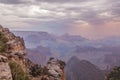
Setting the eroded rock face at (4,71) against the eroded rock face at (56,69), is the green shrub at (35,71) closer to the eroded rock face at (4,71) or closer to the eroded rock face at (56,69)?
the eroded rock face at (56,69)

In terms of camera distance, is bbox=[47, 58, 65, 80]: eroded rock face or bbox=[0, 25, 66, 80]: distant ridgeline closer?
bbox=[0, 25, 66, 80]: distant ridgeline

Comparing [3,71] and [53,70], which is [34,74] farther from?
[3,71]

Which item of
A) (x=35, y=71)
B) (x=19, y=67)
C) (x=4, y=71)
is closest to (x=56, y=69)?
(x=35, y=71)

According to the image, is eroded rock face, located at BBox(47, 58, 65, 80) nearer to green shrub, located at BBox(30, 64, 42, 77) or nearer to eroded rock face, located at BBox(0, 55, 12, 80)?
green shrub, located at BBox(30, 64, 42, 77)

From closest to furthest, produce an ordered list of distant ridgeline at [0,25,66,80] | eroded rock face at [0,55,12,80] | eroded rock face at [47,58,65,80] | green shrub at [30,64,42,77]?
eroded rock face at [0,55,12,80], distant ridgeline at [0,25,66,80], green shrub at [30,64,42,77], eroded rock face at [47,58,65,80]

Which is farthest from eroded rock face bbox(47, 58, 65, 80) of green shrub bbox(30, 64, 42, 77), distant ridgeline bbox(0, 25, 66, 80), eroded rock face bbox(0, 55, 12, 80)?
eroded rock face bbox(0, 55, 12, 80)

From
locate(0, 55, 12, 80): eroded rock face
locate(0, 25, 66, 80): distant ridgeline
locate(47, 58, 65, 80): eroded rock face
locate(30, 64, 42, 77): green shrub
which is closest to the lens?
locate(0, 55, 12, 80): eroded rock face

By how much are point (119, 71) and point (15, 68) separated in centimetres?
12323

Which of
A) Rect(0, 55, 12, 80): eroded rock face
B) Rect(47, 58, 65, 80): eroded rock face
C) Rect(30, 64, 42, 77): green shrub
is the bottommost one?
Rect(47, 58, 65, 80): eroded rock face

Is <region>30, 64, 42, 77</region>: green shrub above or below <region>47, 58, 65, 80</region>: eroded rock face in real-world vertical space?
above

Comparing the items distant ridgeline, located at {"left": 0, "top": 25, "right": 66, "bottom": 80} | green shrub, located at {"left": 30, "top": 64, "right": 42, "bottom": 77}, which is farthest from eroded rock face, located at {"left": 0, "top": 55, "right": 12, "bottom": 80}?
green shrub, located at {"left": 30, "top": 64, "right": 42, "bottom": 77}

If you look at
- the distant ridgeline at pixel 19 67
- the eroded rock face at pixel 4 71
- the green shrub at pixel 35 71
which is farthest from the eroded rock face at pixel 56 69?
the eroded rock face at pixel 4 71

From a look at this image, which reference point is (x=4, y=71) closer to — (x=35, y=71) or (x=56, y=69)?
(x=35, y=71)

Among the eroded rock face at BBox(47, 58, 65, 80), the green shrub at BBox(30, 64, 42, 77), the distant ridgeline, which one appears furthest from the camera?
the eroded rock face at BBox(47, 58, 65, 80)
